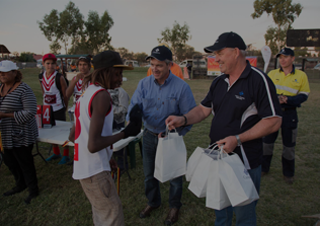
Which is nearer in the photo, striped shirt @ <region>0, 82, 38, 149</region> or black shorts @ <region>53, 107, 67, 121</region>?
striped shirt @ <region>0, 82, 38, 149</region>

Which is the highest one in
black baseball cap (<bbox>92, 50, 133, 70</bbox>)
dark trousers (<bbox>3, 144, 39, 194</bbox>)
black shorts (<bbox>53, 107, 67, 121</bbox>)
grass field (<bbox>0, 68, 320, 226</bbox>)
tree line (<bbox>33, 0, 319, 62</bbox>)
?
tree line (<bbox>33, 0, 319, 62</bbox>)

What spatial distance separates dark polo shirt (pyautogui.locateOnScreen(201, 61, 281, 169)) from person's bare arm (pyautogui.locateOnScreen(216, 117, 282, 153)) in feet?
0.15

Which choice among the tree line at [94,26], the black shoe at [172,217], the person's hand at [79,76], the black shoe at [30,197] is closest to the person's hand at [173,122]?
the black shoe at [172,217]

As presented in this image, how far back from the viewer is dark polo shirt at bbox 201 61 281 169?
163 cm

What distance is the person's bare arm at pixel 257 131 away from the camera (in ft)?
5.33

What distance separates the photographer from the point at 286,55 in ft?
11.6

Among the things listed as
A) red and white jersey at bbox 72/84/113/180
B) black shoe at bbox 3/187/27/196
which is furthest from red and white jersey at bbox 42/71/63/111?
red and white jersey at bbox 72/84/113/180

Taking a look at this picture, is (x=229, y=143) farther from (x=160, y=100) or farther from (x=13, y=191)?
(x=13, y=191)

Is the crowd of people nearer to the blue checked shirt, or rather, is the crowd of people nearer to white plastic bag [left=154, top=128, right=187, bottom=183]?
the blue checked shirt

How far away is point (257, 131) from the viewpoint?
5.37 ft

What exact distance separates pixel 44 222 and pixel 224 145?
265 cm

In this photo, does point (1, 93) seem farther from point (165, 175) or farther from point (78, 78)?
point (165, 175)

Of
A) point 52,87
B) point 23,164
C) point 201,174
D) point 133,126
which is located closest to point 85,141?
point 133,126

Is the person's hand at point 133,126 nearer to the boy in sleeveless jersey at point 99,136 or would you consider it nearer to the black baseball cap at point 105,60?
the boy in sleeveless jersey at point 99,136
